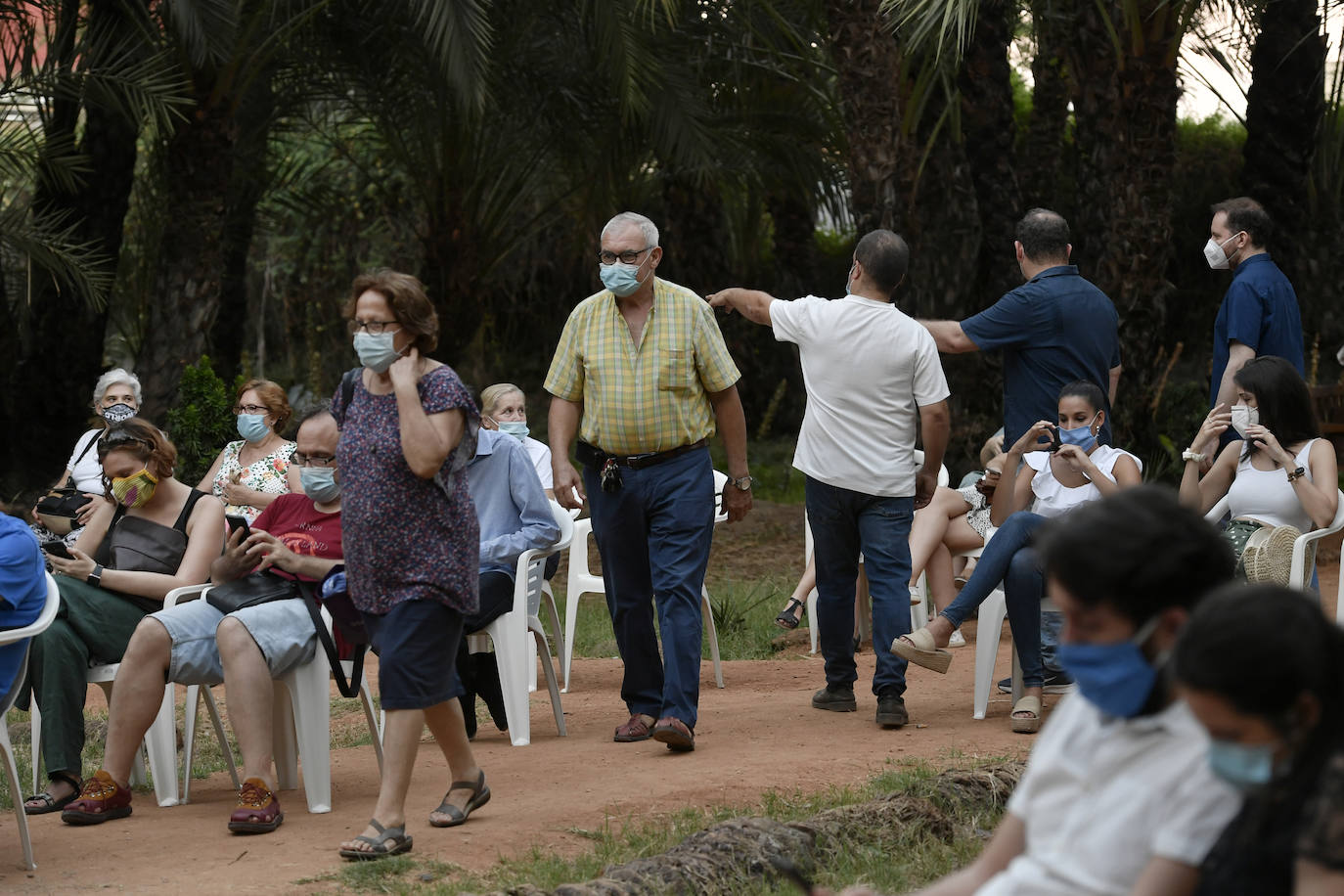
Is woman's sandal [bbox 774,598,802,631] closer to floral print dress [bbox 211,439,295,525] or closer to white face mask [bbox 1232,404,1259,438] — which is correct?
floral print dress [bbox 211,439,295,525]

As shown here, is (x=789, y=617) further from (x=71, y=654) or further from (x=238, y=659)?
(x=71, y=654)

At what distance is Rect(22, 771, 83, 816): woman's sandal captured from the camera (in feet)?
18.3

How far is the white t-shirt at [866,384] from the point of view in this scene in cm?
644

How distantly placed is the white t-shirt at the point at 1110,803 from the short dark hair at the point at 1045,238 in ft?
13.8

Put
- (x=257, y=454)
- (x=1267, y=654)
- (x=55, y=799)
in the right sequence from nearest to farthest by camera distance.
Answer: (x=1267, y=654), (x=55, y=799), (x=257, y=454)

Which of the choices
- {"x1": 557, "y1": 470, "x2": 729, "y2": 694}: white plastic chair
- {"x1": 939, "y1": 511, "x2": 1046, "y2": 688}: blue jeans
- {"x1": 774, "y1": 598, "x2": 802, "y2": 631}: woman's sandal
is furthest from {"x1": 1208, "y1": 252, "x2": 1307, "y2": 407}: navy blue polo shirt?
{"x1": 557, "y1": 470, "x2": 729, "y2": 694}: white plastic chair

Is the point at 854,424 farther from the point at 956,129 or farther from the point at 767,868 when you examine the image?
the point at 956,129

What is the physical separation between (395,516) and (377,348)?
49cm

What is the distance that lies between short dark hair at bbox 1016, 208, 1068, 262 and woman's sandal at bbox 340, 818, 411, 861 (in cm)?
338

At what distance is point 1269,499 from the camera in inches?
247

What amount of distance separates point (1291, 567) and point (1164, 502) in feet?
13.4

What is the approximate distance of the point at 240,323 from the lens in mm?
16734

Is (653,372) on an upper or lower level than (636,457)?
upper

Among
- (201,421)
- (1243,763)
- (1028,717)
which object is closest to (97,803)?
(1028,717)
